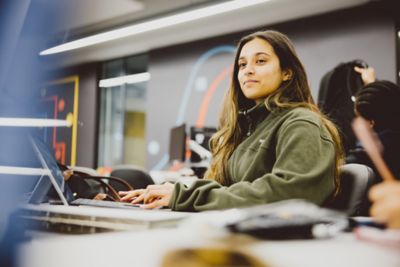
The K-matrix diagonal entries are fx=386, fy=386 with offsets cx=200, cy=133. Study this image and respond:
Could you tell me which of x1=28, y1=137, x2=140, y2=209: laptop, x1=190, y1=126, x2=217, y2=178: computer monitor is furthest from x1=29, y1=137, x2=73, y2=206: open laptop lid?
x1=190, y1=126, x2=217, y2=178: computer monitor

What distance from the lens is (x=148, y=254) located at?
1.31 feet

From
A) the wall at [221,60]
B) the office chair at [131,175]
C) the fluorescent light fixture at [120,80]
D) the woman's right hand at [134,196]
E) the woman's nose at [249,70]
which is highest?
the wall at [221,60]

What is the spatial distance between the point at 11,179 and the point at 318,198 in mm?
585

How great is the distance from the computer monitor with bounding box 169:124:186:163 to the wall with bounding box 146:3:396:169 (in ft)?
0.96

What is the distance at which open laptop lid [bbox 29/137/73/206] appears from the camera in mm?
800

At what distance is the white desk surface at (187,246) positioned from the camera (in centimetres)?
38

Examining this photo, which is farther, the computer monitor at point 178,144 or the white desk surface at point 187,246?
the computer monitor at point 178,144

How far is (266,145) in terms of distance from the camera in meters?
Result: 0.95

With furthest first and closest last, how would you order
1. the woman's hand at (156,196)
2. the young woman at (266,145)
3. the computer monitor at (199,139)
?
the computer monitor at (199,139) → the woman's hand at (156,196) → the young woman at (266,145)

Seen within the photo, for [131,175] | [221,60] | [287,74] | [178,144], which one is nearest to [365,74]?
[287,74]

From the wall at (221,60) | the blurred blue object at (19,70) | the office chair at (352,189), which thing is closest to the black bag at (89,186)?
the blurred blue object at (19,70)

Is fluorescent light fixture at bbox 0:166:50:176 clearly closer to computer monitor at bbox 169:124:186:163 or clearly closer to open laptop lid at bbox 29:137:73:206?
open laptop lid at bbox 29:137:73:206

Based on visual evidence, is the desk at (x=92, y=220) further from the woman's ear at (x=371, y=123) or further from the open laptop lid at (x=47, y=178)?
the woman's ear at (x=371, y=123)

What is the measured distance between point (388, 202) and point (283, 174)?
371mm
